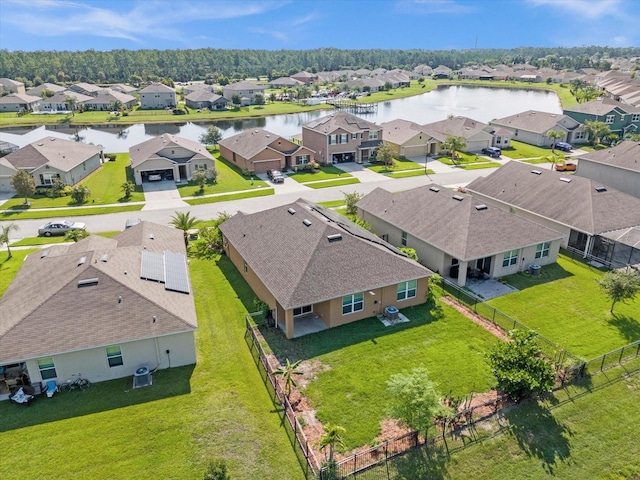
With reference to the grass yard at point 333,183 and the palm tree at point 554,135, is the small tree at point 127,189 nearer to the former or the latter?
the grass yard at point 333,183

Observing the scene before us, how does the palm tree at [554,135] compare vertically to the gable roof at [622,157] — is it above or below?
below

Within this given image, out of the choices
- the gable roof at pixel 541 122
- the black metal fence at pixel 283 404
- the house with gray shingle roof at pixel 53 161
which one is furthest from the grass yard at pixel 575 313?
the gable roof at pixel 541 122

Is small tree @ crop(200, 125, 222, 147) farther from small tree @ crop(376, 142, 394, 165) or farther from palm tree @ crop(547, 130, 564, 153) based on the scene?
palm tree @ crop(547, 130, 564, 153)

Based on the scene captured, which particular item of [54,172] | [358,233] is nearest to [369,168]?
[358,233]

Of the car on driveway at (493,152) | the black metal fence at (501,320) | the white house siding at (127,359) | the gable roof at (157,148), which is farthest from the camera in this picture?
the car on driveway at (493,152)

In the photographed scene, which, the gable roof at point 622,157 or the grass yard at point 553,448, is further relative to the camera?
the gable roof at point 622,157

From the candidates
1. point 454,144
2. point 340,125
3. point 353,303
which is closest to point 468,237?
point 353,303

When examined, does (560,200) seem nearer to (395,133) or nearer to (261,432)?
(261,432)
